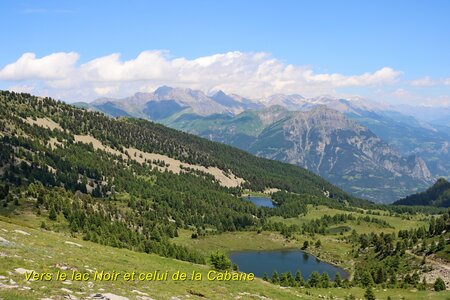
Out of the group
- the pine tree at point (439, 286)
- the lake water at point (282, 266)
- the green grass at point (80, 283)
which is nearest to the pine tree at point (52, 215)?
the lake water at point (282, 266)

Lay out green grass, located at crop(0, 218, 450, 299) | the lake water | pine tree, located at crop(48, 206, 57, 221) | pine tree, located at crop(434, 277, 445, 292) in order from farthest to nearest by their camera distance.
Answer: the lake water
pine tree, located at crop(48, 206, 57, 221)
pine tree, located at crop(434, 277, 445, 292)
green grass, located at crop(0, 218, 450, 299)

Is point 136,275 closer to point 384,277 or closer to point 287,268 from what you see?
point 384,277

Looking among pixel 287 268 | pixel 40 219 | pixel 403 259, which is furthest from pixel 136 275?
pixel 287 268

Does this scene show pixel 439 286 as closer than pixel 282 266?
Yes

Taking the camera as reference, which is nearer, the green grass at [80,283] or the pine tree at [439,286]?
the green grass at [80,283]

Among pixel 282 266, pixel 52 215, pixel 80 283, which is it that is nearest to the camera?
pixel 80 283

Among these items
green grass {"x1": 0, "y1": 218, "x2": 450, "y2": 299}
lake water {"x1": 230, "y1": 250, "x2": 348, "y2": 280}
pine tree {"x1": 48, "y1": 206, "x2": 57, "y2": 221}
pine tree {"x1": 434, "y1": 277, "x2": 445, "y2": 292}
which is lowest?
lake water {"x1": 230, "y1": 250, "x2": 348, "y2": 280}

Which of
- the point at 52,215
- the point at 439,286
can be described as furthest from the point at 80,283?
the point at 52,215

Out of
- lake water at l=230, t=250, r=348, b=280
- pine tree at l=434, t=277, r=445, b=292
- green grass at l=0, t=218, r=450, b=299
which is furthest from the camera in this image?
lake water at l=230, t=250, r=348, b=280

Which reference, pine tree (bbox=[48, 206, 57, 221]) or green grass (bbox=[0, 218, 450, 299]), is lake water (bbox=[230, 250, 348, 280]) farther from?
green grass (bbox=[0, 218, 450, 299])

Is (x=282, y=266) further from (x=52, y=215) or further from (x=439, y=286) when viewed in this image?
(x=52, y=215)

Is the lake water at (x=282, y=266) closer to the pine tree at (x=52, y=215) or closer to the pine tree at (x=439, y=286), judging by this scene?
the pine tree at (x=439, y=286)

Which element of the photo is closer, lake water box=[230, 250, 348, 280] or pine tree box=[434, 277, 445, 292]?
pine tree box=[434, 277, 445, 292]

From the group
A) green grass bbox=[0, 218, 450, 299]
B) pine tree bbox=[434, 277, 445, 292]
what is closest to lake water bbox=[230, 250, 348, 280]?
pine tree bbox=[434, 277, 445, 292]
